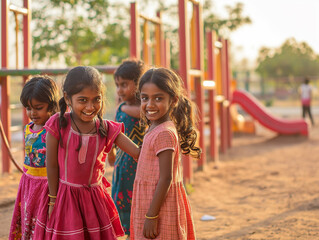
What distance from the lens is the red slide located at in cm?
1266

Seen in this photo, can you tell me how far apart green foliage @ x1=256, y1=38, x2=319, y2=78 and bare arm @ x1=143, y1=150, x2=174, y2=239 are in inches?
1859

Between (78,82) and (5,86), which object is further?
(5,86)

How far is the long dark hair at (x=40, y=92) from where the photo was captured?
2.96 m

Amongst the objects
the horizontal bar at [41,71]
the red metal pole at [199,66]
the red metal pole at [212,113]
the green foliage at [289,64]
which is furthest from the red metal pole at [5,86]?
the green foliage at [289,64]

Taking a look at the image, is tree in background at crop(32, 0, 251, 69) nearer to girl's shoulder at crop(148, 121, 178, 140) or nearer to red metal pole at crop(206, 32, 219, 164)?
red metal pole at crop(206, 32, 219, 164)

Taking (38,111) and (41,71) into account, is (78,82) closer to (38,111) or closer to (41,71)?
(38,111)

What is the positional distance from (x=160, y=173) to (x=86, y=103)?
547mm

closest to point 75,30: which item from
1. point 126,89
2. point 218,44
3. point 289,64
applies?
point 218,44

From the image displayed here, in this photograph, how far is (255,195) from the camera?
6.25 metres

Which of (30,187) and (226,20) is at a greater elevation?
(226,20)

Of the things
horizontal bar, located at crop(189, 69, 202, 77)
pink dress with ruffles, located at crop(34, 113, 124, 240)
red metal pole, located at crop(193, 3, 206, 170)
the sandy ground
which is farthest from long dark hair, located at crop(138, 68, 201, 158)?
red metal pole, located at crop(193, 3, 206, 170)

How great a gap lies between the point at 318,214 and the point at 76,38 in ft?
41.2

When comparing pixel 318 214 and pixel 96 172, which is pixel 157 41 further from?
pixel 96 172

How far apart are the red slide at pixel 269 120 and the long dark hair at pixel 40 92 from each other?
10537 mm
